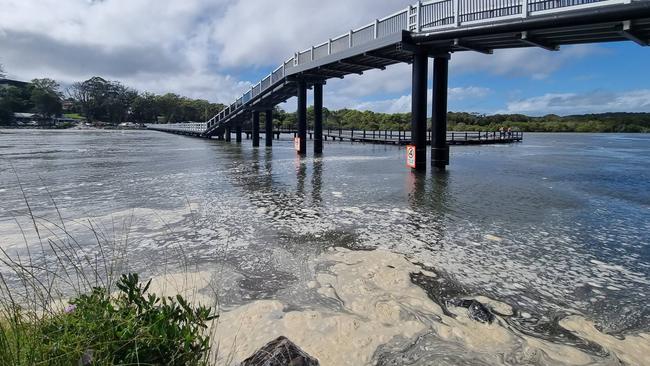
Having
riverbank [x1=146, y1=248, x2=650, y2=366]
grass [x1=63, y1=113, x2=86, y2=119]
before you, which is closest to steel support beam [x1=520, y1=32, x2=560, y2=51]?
riverbank [x1=146, y1=248, x2=650, y2=366]

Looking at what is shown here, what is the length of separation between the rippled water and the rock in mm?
1839

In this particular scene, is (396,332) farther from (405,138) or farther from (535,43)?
(405,138)

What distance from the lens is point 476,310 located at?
4234mm

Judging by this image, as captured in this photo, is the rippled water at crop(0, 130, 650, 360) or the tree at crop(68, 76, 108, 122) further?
the tree at crop(68, 76, 108, 122)

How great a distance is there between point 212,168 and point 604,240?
52.7 feet

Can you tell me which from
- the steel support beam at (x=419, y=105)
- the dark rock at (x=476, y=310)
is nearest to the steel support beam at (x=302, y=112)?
the steel support beam at (x=419, y=105)

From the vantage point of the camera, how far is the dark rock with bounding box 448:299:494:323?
13.4ft

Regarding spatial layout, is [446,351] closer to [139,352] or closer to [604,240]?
[139,352]

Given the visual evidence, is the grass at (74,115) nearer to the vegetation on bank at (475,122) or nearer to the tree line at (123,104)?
A: the tree line at (123,104)

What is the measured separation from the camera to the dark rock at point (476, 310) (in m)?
4.09

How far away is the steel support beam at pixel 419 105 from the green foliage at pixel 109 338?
1634 centimetres

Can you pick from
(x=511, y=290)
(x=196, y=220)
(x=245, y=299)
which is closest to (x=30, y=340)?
(x=245, y=299)

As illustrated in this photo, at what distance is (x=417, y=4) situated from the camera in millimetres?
16500

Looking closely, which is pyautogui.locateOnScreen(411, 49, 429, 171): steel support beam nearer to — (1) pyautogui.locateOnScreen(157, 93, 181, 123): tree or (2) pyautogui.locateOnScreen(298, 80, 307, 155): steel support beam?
(2) pyautogui.locateOnScreen(298, 80, 307, 155): steel support beam
